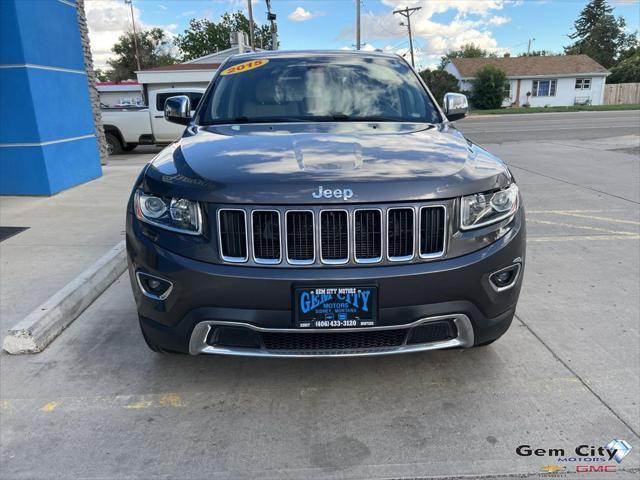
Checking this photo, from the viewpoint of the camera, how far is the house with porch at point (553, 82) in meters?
50.8

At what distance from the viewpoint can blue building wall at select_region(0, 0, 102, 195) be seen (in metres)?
6.88

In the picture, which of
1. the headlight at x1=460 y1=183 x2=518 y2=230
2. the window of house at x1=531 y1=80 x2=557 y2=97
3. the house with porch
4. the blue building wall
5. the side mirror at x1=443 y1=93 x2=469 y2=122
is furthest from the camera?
the window of house at x1=531 y1=80 x2=557 y2=97

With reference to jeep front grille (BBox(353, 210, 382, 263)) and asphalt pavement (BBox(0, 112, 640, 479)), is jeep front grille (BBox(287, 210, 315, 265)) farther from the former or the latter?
asphalt pavement (BBox(0, 112, 640, 479))

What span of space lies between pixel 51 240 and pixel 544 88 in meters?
54.7

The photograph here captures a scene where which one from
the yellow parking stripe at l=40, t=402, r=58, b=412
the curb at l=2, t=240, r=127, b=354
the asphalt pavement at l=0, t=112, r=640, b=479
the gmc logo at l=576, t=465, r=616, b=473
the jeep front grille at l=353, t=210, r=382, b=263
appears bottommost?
the gmc logo at l=576, t=465, r=616, b=473

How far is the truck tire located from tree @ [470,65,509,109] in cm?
3778

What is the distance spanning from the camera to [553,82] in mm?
51531

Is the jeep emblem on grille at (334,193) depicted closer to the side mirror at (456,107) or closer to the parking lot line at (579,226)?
the side mirror at (456,107)

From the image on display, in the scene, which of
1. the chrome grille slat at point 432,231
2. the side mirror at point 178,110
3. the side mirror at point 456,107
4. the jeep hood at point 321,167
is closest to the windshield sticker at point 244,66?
the side mirror at point 178,110

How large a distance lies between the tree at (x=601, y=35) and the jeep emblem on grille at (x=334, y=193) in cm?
8962

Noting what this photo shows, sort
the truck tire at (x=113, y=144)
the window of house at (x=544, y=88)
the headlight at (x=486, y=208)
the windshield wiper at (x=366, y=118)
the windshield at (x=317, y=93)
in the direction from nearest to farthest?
the headlight at (x=486, y=208) → the windshield wiper at (x=366, y=118) → the windshield at (x=317, y=93) → the truck tire at (x=113, y=144) → the window of house at (x=544, y=88)

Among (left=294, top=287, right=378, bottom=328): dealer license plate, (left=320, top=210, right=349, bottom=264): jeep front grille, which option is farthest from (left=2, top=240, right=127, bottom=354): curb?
(left=320, top=210, right=349, bottom=264): jeep front grille

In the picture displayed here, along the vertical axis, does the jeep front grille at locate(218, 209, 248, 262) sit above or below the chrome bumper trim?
above

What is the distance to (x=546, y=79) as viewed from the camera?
168 feet
